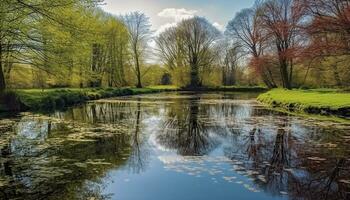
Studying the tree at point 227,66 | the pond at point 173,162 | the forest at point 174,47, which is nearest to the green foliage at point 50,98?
the forest at point 174,47

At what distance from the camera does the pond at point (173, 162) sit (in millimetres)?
6227

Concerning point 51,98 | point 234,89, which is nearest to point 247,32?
point 234,89

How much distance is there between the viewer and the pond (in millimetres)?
6227

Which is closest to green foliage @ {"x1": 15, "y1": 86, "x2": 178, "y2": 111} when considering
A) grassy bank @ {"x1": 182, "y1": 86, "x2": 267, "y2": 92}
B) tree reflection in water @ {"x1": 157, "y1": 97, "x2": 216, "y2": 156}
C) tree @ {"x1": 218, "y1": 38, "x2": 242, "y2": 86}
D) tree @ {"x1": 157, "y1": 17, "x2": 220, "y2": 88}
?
tree reflection in water @ {"x1": 157, "y1": 97, "x2": 216, "y2": 156}

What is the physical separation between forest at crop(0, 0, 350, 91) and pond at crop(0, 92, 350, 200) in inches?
162

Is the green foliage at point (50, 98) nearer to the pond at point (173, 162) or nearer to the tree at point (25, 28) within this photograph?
the tree at point (25, 28)

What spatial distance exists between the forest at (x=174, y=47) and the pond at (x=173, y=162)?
4112mm

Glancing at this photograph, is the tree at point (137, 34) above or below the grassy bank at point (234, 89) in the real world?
above

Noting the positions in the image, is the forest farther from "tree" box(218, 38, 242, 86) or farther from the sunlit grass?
the sunlit grass

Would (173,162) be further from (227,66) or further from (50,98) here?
(227,66)

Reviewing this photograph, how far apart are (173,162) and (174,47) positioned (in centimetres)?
5162

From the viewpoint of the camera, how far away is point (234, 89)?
190 ft

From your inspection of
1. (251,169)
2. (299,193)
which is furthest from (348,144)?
(299,193)

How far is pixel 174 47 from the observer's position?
193 ft
